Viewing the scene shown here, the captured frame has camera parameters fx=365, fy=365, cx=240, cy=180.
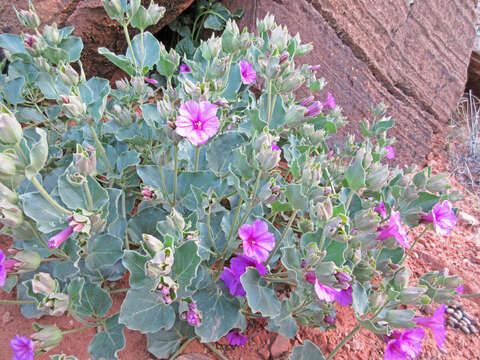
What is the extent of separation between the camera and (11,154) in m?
1.03

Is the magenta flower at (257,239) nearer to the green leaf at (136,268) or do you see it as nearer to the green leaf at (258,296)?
the green leaf at (258,296)

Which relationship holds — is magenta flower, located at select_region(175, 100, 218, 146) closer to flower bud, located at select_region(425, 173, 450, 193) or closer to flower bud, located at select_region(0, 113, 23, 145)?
flower bud, located at select_region(0, 113, 23, 145)

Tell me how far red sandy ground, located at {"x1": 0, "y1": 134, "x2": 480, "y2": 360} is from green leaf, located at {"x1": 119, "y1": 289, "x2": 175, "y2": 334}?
239 mm

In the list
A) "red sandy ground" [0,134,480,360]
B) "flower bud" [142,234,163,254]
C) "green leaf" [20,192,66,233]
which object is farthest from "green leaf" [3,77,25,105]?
"flower bud" [142,234,163,254]

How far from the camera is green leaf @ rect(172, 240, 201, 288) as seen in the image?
1.07 m

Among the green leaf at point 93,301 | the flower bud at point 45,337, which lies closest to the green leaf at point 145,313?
the green leaf at point 93,301

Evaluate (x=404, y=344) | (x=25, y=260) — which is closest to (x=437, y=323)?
(x=404, y=344)

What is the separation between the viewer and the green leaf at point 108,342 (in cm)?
120

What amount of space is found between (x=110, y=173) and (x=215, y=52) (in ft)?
2.12

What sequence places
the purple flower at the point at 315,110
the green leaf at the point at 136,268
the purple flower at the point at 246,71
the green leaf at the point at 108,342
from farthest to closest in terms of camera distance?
1. the purple flower at the point at 246,71
2. the purple flower at the point at 315,110
3. the green leaf at the point at 108,342
4. the green leaf at the point at 136,268

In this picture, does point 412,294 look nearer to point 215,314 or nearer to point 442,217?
point 442,217

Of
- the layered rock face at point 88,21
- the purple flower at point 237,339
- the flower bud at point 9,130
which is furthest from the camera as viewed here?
the layered rock face at point 88,21

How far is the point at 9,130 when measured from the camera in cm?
99

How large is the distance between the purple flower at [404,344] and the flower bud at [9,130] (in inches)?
54.5
